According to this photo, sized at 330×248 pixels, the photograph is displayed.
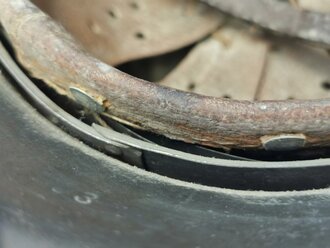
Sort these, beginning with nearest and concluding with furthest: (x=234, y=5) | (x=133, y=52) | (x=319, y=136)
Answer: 1. (x=319, y=136)
2. (x=234, y=5)
3. (x=133, y=52)

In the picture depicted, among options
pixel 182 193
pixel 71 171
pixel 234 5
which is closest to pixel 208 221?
pixel 182 193

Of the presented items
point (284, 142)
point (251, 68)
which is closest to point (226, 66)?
point (251, 68)

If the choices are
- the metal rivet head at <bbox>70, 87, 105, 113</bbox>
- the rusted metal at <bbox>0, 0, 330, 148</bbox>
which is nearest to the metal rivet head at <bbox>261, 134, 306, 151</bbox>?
the rusted metal at <bbox>0, 0, 330, 148</bbox>

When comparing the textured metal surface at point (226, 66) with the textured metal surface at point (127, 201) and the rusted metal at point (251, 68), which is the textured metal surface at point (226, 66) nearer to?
the rusted metal at point (251, 68)

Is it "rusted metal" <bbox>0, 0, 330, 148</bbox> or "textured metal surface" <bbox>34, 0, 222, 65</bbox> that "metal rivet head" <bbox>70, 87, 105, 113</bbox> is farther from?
A: "textured metal surface" <bbox>34, 0, 222, 65</bbox>

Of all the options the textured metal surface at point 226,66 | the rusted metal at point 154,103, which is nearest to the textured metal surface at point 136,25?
the textured metal surface at point 226,66

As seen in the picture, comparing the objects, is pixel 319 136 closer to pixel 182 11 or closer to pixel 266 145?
pixel 266 145

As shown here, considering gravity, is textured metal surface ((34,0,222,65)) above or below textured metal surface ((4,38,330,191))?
above
